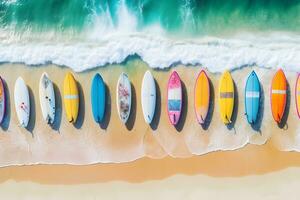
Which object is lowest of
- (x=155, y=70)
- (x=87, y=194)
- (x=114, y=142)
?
(x=87, y=194)

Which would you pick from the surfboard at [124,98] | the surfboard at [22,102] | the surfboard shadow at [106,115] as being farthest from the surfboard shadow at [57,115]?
the surfboard at [124,98]

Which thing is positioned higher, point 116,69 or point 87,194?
point 116,69

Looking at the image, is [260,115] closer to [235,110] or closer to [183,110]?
[235,110]

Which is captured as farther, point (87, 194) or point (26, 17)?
point (26, 17)

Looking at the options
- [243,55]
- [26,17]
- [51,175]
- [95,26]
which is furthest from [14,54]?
[243,55]

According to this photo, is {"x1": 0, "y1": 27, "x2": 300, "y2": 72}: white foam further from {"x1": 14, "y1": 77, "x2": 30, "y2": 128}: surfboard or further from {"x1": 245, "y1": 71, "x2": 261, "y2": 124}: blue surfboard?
{"x1": 14, "y1": 77, "x2": 30, "y2": 128}: surfboard

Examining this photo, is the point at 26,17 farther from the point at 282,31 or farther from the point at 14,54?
the point at 282,31

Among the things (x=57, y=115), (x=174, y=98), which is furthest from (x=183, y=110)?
(x=57, y=115)
